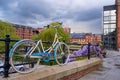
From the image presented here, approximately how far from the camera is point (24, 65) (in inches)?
186

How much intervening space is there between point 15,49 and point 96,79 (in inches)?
125

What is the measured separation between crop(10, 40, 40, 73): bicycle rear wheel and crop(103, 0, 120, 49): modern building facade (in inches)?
1654

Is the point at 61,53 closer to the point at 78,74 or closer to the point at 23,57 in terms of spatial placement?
the point at 78,74

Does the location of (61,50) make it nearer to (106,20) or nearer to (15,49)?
(15,49)

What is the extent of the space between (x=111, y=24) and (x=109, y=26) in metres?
0.72

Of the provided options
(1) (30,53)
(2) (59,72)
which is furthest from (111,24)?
(1) (30,53)

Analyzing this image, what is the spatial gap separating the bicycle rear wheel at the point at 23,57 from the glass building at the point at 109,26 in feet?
143

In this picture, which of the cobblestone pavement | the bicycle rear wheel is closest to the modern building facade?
the cobblestone pavement

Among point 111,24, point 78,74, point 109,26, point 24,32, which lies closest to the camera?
point 78,74

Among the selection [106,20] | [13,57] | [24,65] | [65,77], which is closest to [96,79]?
[65,77]

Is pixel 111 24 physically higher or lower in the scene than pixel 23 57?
higher

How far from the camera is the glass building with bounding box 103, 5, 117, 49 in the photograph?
47.2m

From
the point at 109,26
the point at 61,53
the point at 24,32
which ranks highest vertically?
the point at 24,32

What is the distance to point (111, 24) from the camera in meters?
47.7
